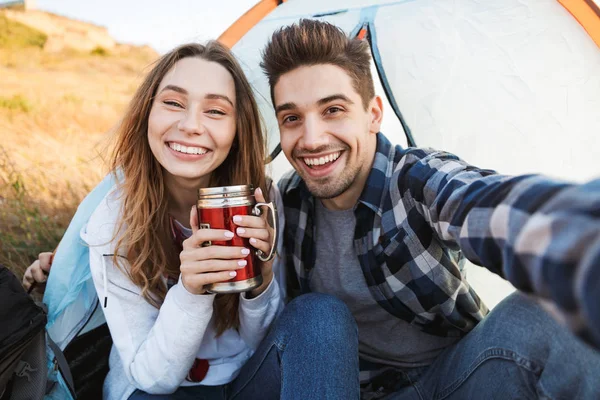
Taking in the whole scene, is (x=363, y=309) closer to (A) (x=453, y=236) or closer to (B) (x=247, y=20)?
(A) (x=453, y=236)

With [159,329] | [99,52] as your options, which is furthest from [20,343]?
[99,52]

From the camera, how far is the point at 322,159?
153 centimetres

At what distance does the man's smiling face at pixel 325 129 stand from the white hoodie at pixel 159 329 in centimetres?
26

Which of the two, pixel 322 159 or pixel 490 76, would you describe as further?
pixel 490 76

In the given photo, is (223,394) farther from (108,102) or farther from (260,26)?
(108,102)

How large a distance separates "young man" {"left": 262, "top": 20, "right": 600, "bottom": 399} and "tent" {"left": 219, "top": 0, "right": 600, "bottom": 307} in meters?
0.38

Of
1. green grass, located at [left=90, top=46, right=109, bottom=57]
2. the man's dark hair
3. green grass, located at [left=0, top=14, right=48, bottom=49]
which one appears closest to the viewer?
the man's dark hair

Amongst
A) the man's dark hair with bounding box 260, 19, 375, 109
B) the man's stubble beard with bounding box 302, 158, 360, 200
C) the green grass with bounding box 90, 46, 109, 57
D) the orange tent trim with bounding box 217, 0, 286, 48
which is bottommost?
the man's stubble beard with bounding box 302, 158, 360, 200

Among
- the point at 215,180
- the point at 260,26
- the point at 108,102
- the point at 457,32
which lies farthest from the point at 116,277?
the point at 108,102

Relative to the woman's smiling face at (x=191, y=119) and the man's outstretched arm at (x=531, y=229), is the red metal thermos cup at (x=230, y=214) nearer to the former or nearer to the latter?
the woman's smiling face at (x=191, y=119)

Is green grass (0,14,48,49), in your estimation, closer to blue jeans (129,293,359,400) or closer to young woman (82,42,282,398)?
young woman (82,42,282,398)

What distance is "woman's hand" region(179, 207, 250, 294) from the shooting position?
1127 mm

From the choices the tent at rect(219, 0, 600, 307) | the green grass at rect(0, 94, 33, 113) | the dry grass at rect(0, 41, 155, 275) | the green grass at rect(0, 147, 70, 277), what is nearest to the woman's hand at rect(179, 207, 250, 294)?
the dry grass at rect(0, 41, 155, 275)

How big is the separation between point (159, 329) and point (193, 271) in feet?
0.90
